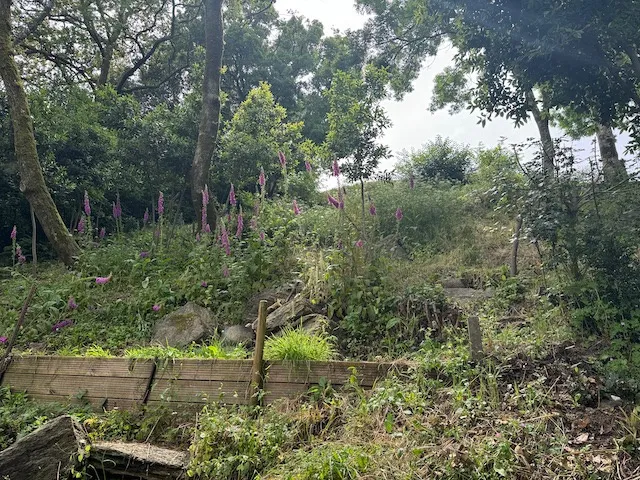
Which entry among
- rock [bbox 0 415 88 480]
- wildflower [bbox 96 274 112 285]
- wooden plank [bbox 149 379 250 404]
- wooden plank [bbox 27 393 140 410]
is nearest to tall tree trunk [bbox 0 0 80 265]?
wildflower [bbox 96 274 112 285]

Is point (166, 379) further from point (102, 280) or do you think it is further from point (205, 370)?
point (102, 280)

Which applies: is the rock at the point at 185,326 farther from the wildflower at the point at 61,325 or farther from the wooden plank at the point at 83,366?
the wildflower at the point at 61,325

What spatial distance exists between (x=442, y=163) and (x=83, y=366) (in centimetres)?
981

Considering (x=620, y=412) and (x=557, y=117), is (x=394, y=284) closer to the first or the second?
(x=620, y=412)

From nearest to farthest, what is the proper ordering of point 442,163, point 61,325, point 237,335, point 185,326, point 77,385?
point 77,385
point 237,335
point 185,326
point 61,325
point 442,163

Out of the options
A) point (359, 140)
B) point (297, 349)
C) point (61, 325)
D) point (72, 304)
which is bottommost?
point (297, 349)

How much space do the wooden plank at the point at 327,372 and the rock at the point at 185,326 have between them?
1284mm

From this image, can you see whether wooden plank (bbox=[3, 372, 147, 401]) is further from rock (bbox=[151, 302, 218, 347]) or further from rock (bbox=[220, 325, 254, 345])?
rock (bbox=[220, 325, 254, 345])

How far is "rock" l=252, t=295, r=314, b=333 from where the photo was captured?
4105 millimetres

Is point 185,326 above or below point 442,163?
below

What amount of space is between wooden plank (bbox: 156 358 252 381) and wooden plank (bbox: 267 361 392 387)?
21 centimetres

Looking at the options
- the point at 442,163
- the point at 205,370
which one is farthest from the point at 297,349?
the point at 442,163

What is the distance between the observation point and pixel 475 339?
305cm

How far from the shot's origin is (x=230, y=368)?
10.9ft
